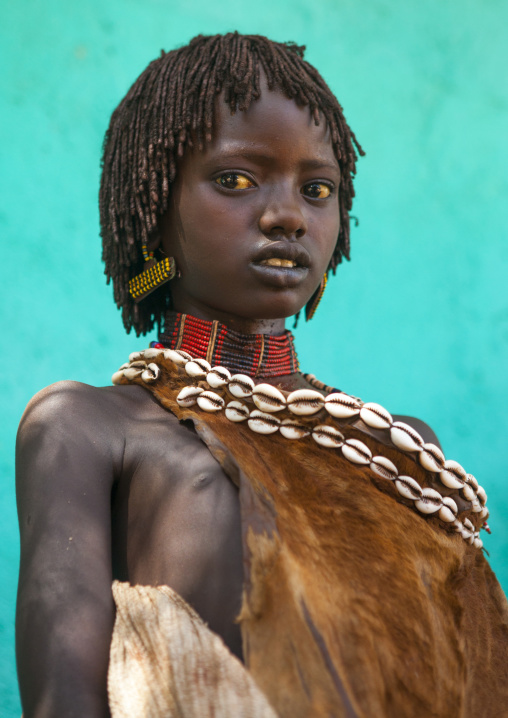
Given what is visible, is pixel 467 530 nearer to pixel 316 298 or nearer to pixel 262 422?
pixel 262 422

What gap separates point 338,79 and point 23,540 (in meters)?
1.91

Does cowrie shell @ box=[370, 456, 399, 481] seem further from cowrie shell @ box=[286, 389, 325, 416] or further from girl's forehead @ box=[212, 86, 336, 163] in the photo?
girl's forehead @ box=[212, 86, 336, 163]

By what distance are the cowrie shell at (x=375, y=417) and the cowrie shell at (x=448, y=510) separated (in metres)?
0.16

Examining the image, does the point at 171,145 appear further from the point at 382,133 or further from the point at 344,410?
the point at 382,133

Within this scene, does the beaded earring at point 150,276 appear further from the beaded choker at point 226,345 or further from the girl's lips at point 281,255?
the girl's lips at point 281,255

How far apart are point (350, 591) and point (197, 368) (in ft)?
1.49

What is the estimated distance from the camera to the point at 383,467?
1.39 metres

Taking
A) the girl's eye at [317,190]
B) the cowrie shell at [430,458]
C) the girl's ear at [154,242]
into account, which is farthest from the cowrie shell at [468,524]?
the girl's ear at [154,242]

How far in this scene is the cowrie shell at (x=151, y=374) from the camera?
150 centimetres

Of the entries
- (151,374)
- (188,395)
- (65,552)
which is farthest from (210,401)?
(65,552)

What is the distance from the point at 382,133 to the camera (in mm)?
2697

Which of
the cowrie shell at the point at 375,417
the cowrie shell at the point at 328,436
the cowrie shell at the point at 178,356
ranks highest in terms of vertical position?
the cowrie shell at the point at 178,356

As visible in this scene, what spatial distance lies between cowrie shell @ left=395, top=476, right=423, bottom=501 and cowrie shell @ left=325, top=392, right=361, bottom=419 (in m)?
0.13

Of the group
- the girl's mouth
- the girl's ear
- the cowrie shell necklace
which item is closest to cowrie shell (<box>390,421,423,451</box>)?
the cowrie shell necklace
